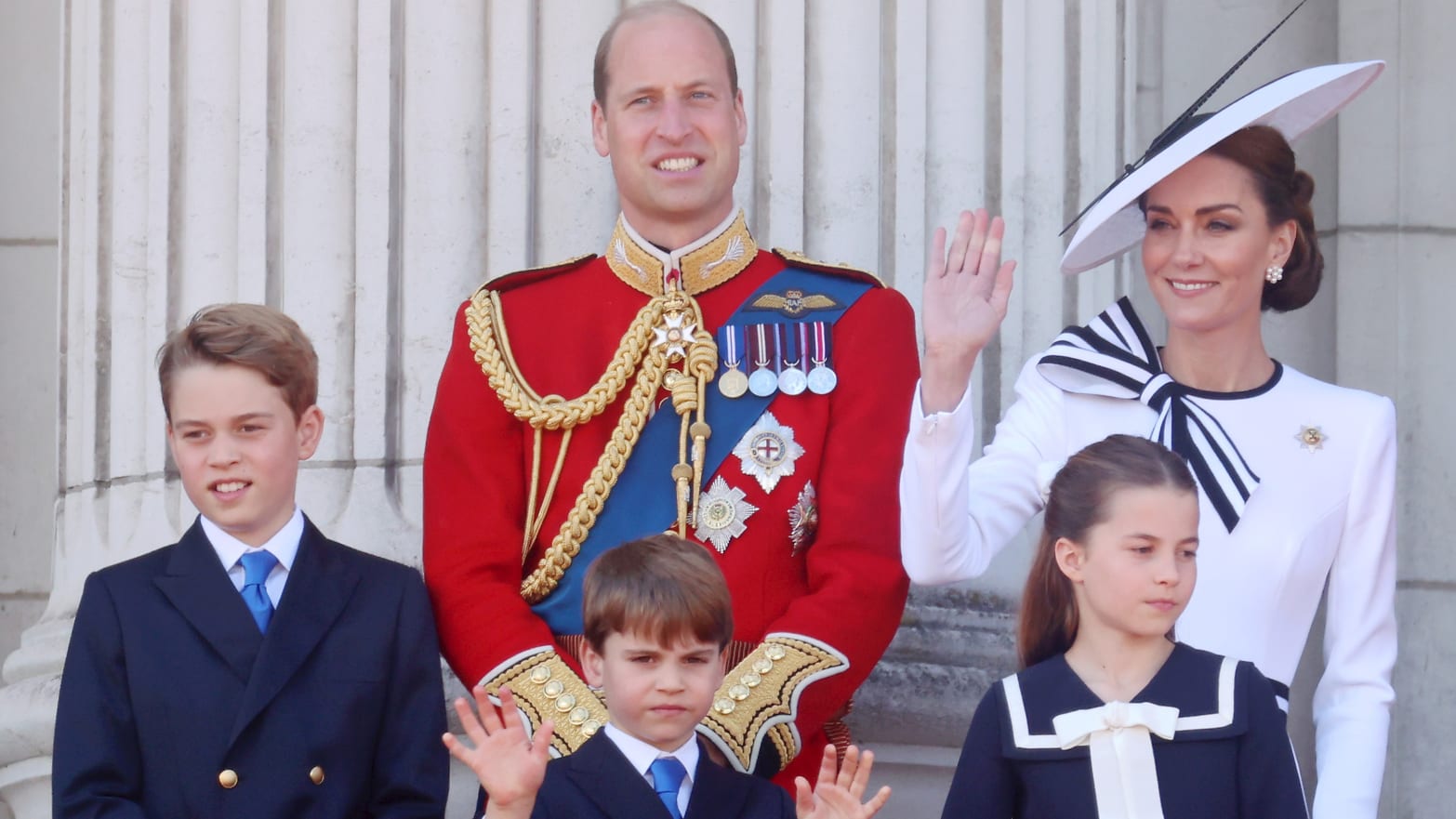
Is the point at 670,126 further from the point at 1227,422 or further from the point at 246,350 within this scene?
the point at 1227,422

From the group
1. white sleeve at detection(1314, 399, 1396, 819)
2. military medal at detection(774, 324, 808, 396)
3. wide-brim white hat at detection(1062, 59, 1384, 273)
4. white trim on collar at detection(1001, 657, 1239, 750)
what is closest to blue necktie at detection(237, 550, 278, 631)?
military medal at detection(774, 324, 808, 396)

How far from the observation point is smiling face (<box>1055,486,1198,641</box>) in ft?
11.1

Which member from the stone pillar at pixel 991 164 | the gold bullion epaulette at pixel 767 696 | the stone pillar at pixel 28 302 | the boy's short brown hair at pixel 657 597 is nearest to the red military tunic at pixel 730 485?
the gold bullion epaulette at pixel 767 696

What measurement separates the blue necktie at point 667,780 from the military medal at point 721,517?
596mm

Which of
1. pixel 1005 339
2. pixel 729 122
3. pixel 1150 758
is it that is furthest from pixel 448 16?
pixel 1150 758

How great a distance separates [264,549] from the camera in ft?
12.4

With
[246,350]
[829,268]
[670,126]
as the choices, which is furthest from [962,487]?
[246,350]

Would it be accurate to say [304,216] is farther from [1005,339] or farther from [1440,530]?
[1440,530]

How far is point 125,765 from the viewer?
3.59 m

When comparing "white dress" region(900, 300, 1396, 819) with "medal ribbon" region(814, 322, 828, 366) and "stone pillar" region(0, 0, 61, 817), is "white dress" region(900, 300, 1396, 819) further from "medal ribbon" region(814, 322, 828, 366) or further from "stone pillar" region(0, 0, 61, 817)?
"stone pillar" region(0, 0, 61, 817)

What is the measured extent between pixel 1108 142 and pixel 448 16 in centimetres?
154

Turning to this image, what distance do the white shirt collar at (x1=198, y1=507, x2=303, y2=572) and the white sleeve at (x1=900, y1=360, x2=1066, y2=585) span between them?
3.27 ft

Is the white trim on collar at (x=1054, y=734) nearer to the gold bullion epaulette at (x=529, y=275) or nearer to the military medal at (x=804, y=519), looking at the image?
the military medal at (x=804, y=519)

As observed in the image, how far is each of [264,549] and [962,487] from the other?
114cm
